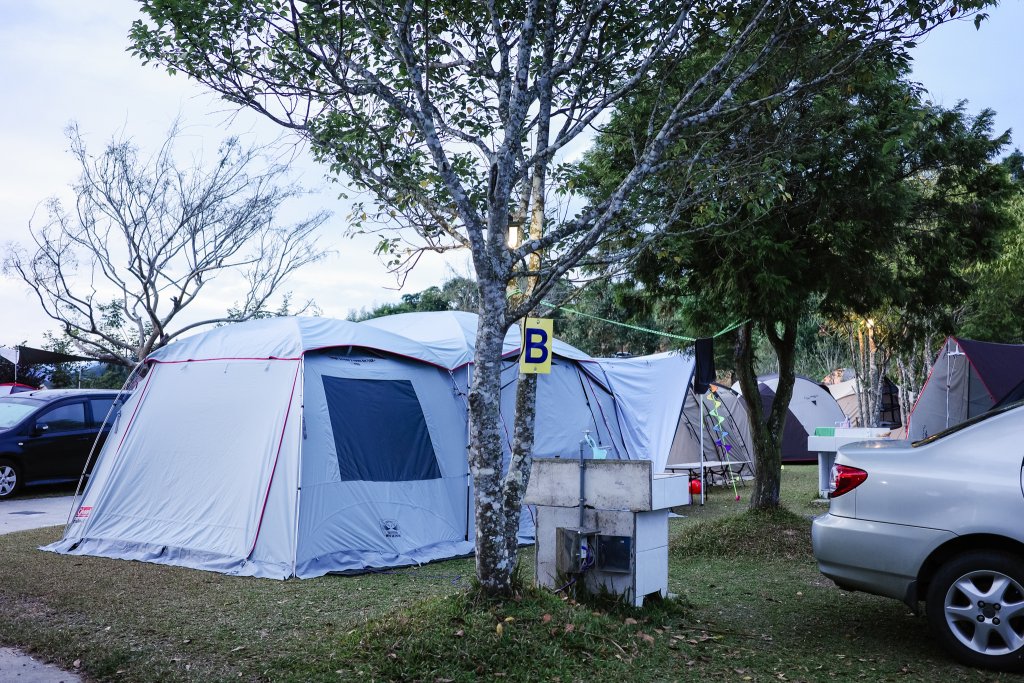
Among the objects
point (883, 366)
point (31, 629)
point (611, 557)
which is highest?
point (883, 366)

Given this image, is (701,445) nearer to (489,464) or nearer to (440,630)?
(489,464)

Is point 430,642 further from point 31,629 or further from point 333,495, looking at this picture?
point 333,495

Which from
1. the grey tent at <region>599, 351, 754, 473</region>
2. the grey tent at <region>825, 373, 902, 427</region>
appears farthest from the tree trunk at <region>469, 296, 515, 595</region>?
the grey tent at <region>825, 373, 902, 427</region>

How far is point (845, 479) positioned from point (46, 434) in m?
13.1

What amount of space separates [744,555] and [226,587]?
485 cm

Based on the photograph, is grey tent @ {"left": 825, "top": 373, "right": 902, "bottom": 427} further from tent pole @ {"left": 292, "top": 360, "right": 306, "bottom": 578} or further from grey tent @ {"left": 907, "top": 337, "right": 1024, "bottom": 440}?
tent pole @ {"left": 292, "top": 360, "right": 306, "bottom": 578}

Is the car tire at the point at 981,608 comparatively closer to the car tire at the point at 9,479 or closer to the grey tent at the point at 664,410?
the grey tent at the point at 664,410

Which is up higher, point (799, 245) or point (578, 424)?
point (799, 245)

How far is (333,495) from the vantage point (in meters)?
8.09

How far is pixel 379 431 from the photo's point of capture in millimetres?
8719

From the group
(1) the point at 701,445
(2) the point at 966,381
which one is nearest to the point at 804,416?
(2) the point at 966,381

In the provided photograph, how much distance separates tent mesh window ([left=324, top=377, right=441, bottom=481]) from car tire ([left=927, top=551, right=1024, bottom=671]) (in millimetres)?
5283

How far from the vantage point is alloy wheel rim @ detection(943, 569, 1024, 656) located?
4609 millimetres

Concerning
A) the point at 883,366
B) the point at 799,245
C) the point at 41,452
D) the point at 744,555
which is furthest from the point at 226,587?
the point at 883,366
